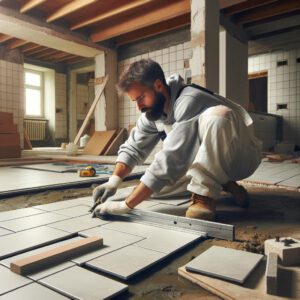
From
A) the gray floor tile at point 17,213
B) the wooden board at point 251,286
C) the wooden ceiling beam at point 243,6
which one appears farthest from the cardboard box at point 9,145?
the wooden board at point 251,286

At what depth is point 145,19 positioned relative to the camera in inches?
197

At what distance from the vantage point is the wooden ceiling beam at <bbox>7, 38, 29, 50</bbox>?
6.68 m

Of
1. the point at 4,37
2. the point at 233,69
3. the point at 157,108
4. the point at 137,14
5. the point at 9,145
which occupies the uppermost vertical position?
the point at 4,37

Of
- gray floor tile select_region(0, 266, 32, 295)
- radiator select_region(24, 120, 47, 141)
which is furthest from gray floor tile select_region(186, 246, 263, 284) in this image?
radiator select_region(24, 120, 47, 141)

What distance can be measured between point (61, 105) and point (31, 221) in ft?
27.1

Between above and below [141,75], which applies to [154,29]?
above

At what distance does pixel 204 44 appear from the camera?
3.74 metres

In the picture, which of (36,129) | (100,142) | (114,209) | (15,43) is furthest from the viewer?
(36,129)

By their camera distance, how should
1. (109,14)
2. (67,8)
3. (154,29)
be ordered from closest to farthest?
(67,8), (109,14), (154,29)

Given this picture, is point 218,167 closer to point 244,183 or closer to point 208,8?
point 244,183

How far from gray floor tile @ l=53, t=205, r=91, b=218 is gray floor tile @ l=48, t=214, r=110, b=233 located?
0.08 meters

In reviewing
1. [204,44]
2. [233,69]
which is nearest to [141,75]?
[204,44]

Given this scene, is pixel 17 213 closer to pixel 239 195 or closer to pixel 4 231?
pixel 4 231

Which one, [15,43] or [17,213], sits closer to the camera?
[17,213]
